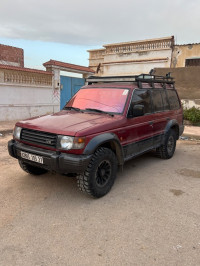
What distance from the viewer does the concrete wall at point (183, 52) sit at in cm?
1274

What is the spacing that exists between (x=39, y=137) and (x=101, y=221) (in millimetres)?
1446

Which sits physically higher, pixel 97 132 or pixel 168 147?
Result: pixel 97 132

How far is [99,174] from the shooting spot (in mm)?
3396

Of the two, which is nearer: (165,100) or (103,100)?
(103,100)

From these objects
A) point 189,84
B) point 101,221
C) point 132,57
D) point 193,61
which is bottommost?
point 101,221

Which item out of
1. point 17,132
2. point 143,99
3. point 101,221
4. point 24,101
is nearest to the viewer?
point 101,221

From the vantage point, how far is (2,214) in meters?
2.87

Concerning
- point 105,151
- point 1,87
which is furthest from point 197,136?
point 1,87

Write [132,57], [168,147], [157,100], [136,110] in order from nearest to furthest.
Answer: [136,110] < [157,100] < [168,147] < [132,57]

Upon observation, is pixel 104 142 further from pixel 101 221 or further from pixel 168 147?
pixel 168 147

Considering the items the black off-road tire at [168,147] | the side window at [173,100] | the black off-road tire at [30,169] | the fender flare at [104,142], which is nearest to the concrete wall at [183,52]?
the side window at [173,100]

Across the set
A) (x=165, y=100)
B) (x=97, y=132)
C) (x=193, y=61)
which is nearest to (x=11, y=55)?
(x=193, y=61)

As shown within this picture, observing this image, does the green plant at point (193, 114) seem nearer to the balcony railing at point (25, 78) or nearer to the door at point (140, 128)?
the door at point (140, 128)

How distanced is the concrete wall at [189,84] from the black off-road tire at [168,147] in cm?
527
